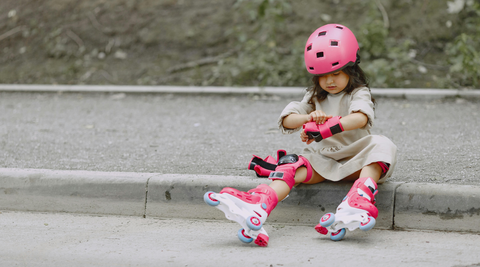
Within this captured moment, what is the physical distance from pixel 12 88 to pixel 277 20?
4.24 m

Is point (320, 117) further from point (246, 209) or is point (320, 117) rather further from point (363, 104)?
point (246, 209)

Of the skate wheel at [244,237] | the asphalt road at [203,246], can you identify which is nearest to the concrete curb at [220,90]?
the asphalt road at [203,246]

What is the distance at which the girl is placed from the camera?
259cm

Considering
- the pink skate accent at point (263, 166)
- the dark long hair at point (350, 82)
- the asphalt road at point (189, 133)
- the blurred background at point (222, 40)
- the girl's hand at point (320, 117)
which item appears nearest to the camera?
the girl's hand at point (320, 117)

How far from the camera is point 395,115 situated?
571cm

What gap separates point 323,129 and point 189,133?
258cm

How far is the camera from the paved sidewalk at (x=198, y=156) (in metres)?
2.90

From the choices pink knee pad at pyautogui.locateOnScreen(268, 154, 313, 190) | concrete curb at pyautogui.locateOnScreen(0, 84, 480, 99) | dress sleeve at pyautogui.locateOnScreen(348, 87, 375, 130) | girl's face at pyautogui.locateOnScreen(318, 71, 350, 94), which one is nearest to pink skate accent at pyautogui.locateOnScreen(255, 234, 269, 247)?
pink knee pad at pyautogui.locateOnScreen(268, 154, 313, 190)

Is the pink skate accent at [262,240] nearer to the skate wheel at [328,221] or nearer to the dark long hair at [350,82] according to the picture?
the skate wheel at [328,221]

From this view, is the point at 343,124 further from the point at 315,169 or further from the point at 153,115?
the point at 153,115

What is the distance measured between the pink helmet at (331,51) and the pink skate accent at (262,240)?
0.97 metres

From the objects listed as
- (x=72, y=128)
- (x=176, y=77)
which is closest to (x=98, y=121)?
(x=72, y=128)

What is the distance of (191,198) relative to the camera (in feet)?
10.3

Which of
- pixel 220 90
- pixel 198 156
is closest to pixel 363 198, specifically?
pixel 198 156
